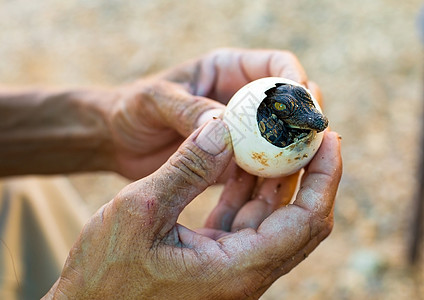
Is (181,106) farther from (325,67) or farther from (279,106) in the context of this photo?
(325,67)

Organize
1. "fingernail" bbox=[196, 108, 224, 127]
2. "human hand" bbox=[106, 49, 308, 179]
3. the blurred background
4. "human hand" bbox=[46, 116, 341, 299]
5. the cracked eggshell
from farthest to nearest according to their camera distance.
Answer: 1. the blurred background
2. "human hand" bbox=[106, 49, 308, 179]
3. "fingernail" bbox=[196, 108, 224, 127]
4. the cracked eggshell
5. "human hand" bbox=[46, 116, 341, 299]

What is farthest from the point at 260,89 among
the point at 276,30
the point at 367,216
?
the point at 276,30

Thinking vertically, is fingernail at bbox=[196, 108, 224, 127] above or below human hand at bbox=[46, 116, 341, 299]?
above

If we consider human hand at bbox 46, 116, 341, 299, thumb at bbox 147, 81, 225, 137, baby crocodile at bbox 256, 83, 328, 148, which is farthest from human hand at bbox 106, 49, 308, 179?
human hand at bbox 46, 116, 341, 299

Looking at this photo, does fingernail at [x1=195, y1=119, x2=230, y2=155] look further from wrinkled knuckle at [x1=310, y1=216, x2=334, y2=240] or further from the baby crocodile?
wrinkled knuckle at [x1=310, y1=216, x2=334, y2=240]

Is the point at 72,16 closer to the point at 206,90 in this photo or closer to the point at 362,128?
the point at 362,128

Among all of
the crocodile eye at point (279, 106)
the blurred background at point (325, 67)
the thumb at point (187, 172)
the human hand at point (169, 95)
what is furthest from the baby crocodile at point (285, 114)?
the blurred background at point (325, 67)
